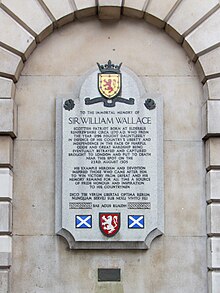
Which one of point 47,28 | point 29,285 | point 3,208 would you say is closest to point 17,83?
point 47,28

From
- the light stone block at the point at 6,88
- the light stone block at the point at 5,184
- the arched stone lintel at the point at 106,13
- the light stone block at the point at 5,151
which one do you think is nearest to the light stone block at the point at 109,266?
the light stone block at the point at 5,184

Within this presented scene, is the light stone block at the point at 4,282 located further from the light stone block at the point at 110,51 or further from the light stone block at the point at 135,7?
the light stone block at the point at 135,7

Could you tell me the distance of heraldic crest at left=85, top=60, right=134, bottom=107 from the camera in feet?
38.1

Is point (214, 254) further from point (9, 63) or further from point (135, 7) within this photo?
point (9, 63)

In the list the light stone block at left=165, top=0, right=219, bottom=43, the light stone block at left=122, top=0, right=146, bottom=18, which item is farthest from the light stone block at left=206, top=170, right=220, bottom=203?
the light stone block at left=122, top=0, right=146, bottom=18

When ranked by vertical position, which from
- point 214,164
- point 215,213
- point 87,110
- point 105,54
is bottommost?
point 215,213

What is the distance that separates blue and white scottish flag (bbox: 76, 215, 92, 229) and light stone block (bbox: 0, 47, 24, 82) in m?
2.34

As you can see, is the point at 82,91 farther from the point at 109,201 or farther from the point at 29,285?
the point at 29,285

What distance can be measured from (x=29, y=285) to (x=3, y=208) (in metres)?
1.22

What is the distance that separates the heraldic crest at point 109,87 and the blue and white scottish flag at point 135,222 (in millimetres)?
1727

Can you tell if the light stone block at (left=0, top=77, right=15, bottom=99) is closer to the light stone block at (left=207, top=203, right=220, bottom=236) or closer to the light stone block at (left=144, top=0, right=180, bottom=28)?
the light stone block at (left=144, top=0, right=180, bottom=28)

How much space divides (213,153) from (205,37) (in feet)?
5.80

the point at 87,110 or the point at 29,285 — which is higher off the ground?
the point at 87,110

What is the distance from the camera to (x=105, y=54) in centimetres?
1189
